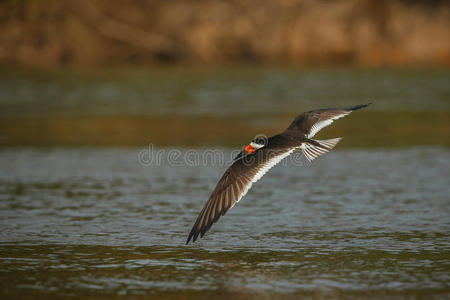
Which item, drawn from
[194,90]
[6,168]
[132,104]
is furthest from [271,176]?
[194,90]

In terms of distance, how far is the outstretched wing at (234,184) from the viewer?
801 cm

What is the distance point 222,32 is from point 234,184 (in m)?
26.3

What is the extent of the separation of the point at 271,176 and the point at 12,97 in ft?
50.5

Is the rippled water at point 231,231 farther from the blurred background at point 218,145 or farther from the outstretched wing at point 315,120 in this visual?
the outstretched wing at point 315,120

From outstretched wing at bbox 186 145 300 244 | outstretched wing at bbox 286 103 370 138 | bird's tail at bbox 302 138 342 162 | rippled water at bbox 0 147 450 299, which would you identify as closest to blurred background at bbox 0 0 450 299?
rippled water at bbox 0 147 450 299

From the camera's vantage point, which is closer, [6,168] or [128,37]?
[6,168]

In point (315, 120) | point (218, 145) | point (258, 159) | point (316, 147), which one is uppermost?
point (218, 145)

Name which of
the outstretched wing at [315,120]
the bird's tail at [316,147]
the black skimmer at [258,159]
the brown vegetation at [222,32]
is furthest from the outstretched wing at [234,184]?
the brown vegetation at [222,32]

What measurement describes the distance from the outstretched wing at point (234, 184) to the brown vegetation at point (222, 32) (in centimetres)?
2394

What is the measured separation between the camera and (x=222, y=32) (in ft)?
112

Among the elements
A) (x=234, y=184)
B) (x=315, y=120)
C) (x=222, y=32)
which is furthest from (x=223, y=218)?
(x=222, y=32)

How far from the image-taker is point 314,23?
33.5 metres

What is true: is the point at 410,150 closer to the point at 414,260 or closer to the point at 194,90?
the point at 414,260

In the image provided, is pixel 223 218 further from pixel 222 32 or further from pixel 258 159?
pixel 222 32
